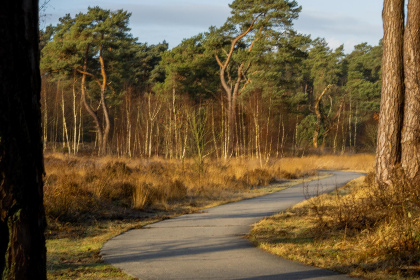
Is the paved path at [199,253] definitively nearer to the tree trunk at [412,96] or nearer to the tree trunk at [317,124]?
the tree trunk at [412,96]

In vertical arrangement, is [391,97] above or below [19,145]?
above

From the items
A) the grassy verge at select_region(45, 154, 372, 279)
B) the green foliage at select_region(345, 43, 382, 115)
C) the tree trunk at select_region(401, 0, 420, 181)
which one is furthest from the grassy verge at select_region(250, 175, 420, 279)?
the green foliage at select_region(345, 43, 382, 115)

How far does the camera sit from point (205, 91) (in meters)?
51.7

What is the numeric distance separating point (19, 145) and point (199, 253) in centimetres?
434

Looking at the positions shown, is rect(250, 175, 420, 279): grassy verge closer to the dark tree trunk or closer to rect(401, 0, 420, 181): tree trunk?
rect(401, 0, 420, 181): tree trunk

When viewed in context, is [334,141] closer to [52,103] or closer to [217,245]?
[52,103]

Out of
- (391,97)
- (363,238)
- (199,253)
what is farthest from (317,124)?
(199,253)

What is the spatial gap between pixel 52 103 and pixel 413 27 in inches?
1990

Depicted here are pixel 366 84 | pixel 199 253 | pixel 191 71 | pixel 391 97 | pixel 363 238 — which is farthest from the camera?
pixel 366 84

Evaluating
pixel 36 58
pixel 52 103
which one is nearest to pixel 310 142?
pixel 52 103

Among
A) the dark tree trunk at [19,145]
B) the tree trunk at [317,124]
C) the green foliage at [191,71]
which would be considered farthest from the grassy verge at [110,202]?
the tree trunk at [317,124]

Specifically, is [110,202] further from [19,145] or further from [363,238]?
[19,145]

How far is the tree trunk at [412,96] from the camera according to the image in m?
11.2

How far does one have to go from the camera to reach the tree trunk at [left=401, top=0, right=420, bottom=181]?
442 inches
